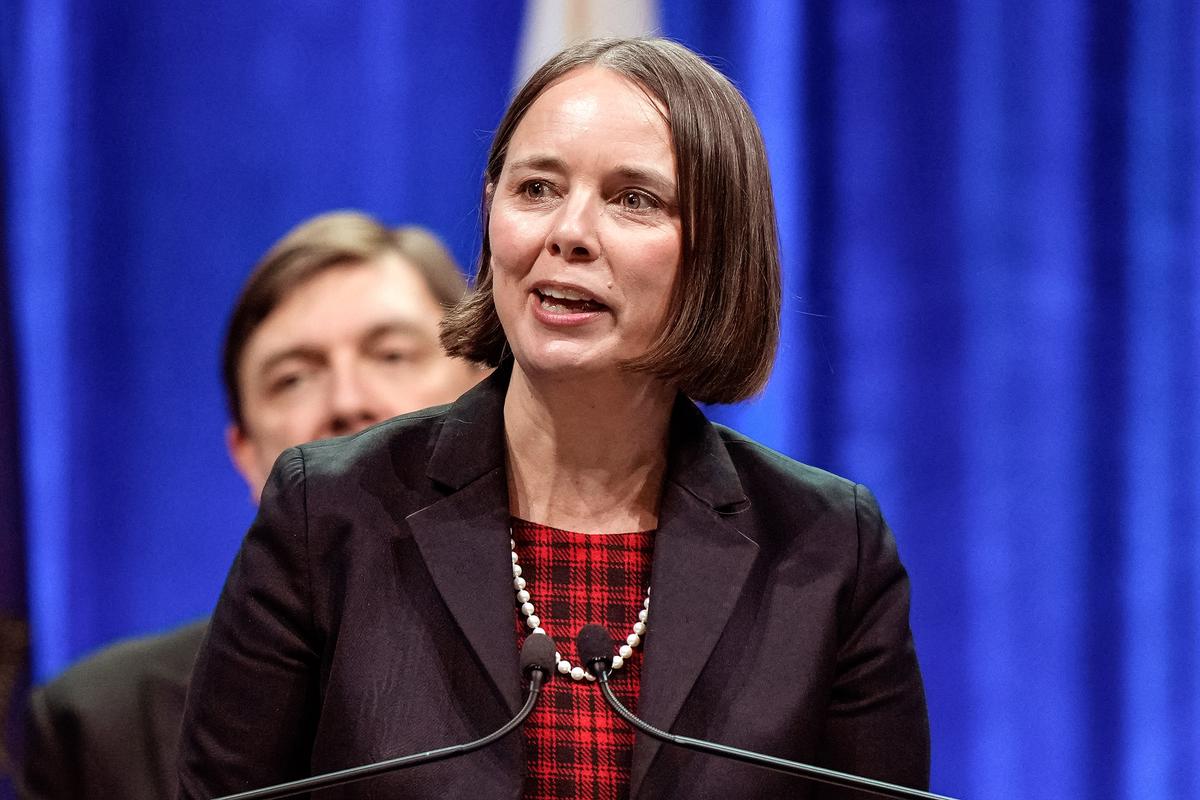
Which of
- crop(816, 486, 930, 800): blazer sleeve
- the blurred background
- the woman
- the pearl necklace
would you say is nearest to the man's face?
the blurred background

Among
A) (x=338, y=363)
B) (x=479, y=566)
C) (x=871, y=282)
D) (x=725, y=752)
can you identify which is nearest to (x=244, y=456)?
(x=338, y=363)

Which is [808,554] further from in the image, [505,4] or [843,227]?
[505,4]

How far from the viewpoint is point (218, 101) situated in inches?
108

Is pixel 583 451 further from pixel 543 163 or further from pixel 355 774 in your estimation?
pixel 355 774

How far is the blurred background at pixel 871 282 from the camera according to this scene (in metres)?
2.66

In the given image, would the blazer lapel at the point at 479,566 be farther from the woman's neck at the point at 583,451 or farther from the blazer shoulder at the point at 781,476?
the blazer shoulder at the point at 781,476

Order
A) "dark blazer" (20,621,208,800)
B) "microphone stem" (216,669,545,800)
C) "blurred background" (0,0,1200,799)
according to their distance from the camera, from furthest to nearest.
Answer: "blurred background" (0,0,1200,799)
"dark blazer" (20,621,208,800)
"microphone stem" (216,669,545,800)

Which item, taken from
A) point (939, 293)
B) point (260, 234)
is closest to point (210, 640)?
point (260, 234)

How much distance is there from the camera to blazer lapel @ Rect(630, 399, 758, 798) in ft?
4.66

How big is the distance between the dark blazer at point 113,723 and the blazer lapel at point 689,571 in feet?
4.35

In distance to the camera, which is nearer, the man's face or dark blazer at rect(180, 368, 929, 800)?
dark blazer at rect(180, 368, 929, 800)

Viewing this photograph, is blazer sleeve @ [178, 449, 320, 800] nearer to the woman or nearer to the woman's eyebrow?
the woman

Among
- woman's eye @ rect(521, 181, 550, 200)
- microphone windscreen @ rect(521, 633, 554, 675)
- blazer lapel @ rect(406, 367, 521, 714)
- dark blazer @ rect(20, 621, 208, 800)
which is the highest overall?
woman's eye @ rect(521, 181, 550, 200)

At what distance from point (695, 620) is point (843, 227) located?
1400mm
